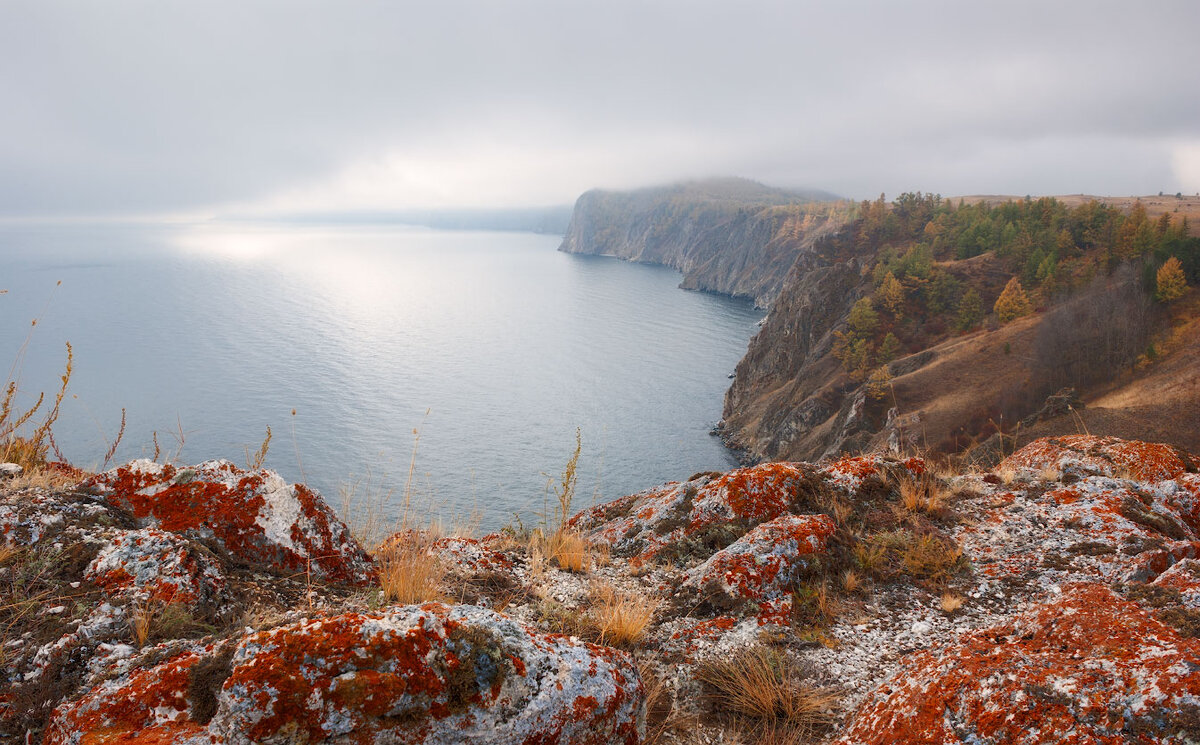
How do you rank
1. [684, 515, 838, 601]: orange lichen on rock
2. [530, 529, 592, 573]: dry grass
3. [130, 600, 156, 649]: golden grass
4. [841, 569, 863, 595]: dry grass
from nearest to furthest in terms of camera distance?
1. [130, 600, 156, 649]: golden grass
2. [684, 515, 838, 601]: orange lichen on rock
3. [841, 569, 863, 595]: dry grass
4. [530, 529, 592, 573]: dry grass

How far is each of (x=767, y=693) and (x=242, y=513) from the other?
409 cm

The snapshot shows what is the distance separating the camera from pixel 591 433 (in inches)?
2408

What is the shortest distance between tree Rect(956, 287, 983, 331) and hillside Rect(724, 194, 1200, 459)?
0.55ft

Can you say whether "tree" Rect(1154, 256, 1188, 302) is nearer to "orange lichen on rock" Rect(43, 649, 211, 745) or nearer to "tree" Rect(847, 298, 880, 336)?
"tree" Rect(847, 298, 880, 336)

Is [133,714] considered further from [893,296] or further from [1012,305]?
[893,296]

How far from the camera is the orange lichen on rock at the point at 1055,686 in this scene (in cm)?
244

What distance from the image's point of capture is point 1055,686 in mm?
2691

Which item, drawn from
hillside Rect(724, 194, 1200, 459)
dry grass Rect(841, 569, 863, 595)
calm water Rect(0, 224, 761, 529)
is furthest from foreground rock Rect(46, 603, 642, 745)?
hillside Rect(724, 194, 1200, 459)

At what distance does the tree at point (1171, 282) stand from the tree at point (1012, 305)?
10.9 meters

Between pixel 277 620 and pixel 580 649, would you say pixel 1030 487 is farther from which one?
pixel 277 620

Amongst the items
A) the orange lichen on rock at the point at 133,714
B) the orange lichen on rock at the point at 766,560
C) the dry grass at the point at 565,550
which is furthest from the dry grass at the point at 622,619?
the orange lichen on rock at the point at 133,714

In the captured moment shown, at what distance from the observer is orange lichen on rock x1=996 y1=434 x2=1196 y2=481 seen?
283 inches

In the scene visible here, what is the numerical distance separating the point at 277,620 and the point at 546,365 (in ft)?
275

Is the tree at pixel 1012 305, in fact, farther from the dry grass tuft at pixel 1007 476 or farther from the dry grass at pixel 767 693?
the dry grass at pixel 767 693
